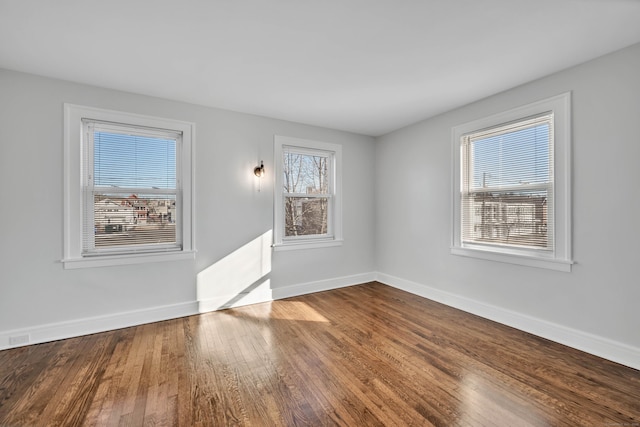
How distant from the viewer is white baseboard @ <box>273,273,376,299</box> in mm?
4098

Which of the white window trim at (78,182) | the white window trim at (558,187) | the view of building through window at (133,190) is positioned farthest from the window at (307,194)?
the white window trim at (558,187)

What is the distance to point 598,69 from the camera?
2.47m

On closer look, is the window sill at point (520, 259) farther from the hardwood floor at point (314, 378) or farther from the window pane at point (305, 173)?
the window pane at point (305, 173)

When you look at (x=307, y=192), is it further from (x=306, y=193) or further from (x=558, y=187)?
(x=558, y=187)

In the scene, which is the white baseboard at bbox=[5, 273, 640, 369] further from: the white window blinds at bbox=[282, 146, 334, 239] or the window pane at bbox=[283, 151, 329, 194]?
the window pane at bbox=[283, 151, 329, 194]

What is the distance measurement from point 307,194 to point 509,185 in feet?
8.57

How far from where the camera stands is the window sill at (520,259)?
2695 mm

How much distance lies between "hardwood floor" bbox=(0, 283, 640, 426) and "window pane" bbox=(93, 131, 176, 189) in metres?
1.61

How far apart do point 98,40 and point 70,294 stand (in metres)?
2.39

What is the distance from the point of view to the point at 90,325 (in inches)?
115

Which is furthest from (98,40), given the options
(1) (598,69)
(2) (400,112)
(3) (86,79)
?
(1) (598,69)

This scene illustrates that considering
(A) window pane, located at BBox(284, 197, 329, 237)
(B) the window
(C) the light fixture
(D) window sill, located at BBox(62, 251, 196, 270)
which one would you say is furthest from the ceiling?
(D) window sill, located at BBox(62, 251, 196, 270)

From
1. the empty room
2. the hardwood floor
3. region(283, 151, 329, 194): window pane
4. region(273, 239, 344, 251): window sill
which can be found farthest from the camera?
region(283, 151, 329, 194): window pane

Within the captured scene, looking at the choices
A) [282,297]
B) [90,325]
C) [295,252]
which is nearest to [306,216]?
[295,252]
